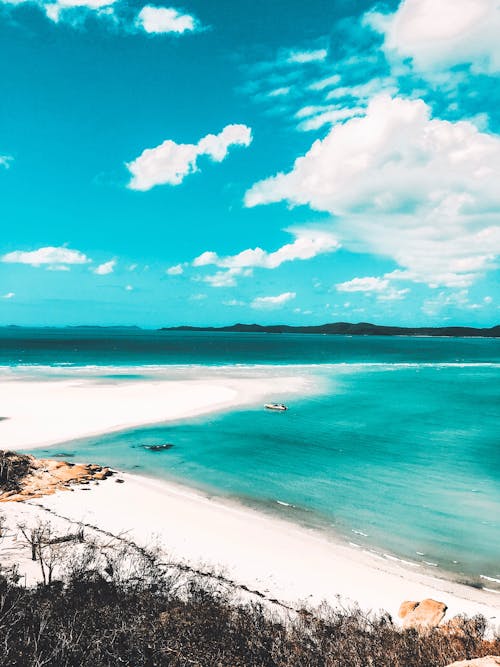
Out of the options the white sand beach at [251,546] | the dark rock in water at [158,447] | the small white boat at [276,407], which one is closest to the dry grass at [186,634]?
the white sand beach at [251,546]

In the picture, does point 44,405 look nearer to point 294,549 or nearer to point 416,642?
point 294,549

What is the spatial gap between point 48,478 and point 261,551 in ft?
32.6

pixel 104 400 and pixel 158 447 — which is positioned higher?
pixel 104 400

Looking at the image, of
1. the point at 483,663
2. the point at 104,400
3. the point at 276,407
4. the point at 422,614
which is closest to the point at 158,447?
the point at 276,407

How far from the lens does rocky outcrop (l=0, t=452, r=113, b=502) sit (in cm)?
1586

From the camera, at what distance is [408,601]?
10016 millimetres

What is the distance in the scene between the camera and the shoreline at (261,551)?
10.6m

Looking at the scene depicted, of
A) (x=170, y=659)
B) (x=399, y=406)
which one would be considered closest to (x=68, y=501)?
(x=170, y=659)

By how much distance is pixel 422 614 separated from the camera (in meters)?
9.02

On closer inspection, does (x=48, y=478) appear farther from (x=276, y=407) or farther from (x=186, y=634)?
(x=276, y=407)

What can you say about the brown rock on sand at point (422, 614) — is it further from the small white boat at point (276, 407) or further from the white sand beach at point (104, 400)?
the small white boat at point (276, 407)

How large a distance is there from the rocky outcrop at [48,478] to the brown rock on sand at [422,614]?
12.9m

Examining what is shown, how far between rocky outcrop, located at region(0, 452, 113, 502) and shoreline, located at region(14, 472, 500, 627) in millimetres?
652

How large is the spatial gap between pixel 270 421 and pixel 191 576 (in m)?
23.1
